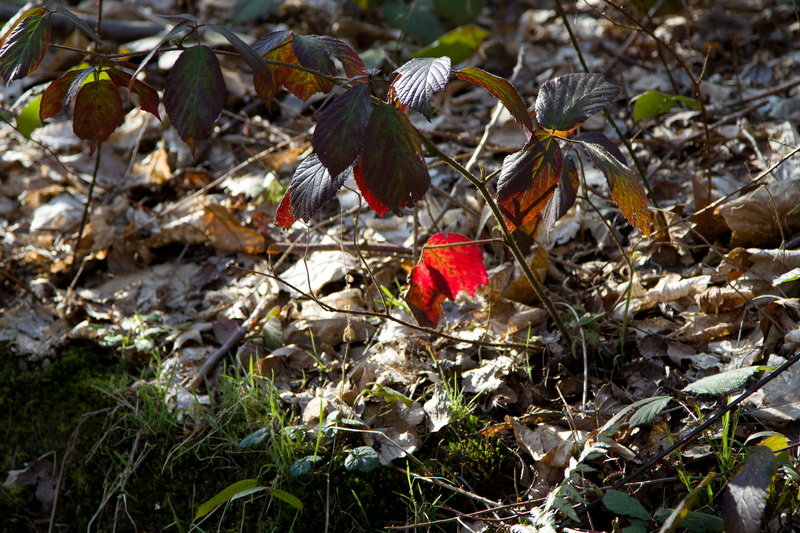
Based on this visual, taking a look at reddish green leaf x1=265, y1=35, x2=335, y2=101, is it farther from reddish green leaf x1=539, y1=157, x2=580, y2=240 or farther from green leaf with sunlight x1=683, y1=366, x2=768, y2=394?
green leaf with sunlight x1=683, y1=366, x2=768, y2=394

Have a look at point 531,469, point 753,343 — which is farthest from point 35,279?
point 753,343

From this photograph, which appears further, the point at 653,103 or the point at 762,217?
the point at 653,103

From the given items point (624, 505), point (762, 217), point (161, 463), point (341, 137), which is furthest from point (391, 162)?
point (762, 217)

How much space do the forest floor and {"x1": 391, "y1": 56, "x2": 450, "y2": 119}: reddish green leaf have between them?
0.29 metres

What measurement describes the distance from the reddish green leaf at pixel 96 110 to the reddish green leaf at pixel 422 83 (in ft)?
2.01

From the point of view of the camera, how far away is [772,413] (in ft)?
4.70

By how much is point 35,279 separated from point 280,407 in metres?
1.47

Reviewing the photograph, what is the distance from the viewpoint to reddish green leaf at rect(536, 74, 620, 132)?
122 cm

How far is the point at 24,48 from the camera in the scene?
1119 mm

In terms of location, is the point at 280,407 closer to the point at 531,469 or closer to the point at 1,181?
the point at 531,469

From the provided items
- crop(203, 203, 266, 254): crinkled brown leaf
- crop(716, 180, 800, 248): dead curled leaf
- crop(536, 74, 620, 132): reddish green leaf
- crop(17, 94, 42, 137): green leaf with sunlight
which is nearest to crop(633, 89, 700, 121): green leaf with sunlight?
crop(716, 180, 800, 248): dead curled leaf

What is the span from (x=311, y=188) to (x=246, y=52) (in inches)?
10.6

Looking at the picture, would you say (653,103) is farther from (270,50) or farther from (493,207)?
(270,50)

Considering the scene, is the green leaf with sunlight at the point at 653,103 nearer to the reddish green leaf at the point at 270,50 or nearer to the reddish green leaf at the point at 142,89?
the reddish green leaf at the point at 270,50
